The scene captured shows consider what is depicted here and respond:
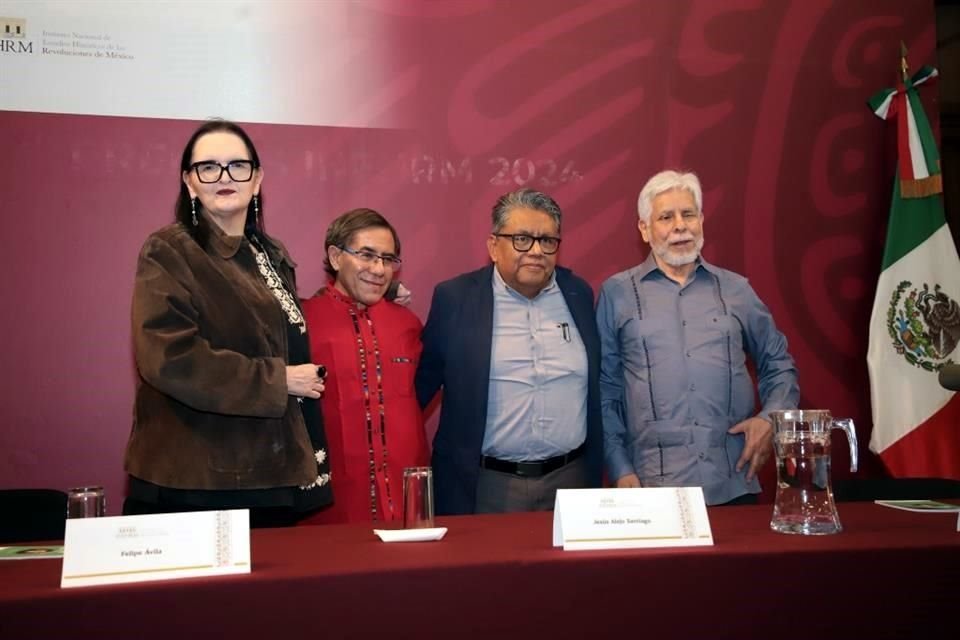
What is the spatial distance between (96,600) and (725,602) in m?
0.95

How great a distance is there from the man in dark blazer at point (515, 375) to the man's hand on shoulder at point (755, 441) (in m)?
0.45

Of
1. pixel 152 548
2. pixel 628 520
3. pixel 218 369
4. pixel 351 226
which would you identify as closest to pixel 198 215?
pixel 218 369

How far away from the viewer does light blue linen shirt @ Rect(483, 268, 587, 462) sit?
9.36ft

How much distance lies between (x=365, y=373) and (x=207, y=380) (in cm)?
71

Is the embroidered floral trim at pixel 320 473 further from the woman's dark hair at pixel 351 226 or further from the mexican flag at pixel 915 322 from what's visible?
the mexican flag at pixel 915 322

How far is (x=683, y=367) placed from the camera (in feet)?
9.75

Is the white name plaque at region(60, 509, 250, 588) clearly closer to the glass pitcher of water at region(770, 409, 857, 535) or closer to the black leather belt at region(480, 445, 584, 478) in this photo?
the glass pitcher of water at region(770, 409, 857, 535)

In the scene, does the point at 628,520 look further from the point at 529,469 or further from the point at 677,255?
the point at 677,255

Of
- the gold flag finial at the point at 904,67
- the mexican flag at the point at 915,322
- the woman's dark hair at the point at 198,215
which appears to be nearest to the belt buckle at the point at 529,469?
the woman's dark hair at the point at 198,215

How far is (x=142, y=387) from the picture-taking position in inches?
88.5

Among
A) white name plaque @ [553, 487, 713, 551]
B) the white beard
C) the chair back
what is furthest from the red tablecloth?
the white beard

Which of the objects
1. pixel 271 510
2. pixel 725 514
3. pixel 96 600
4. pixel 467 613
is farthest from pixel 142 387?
pixel 725 514

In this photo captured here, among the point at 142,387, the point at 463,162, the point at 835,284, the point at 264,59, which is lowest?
the point at 142,387

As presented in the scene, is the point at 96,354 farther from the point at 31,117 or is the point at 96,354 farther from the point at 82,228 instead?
the point at 31,117
